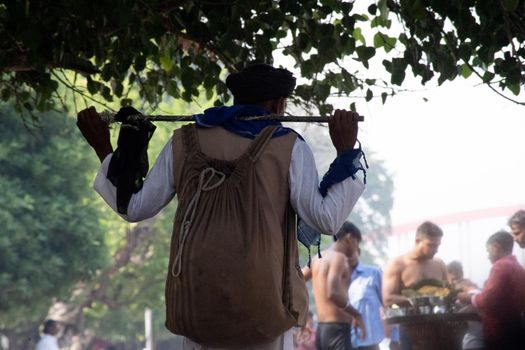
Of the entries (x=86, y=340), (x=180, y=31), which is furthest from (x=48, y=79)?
(x=86, y=340)

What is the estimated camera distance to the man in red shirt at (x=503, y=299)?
10.7 metres

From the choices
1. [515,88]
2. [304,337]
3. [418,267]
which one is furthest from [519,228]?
[304,337]

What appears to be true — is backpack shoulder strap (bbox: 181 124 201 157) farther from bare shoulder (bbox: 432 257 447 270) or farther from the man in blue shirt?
the man in blue shirt

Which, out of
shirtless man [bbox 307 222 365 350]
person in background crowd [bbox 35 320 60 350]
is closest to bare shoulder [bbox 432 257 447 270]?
shirtless man [bbox 307 222 365 350]

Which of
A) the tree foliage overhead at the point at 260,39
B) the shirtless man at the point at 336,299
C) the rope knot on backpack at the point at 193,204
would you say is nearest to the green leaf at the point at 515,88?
the tree foliage overhead at the point at 260,39

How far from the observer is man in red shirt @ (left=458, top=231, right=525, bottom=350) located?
10727 mm

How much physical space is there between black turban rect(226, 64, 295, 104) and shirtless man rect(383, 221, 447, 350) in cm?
742

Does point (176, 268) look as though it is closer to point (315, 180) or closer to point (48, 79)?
point (315, 180)

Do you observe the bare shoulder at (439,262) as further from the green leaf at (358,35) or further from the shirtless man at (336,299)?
the green leaf at (358,35)

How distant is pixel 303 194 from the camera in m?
4.79

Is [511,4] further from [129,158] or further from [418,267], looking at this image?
[418,267]

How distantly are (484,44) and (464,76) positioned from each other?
3.20 feet

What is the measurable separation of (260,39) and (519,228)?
4.17 meters

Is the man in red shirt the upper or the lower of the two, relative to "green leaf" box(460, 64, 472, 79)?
lower
